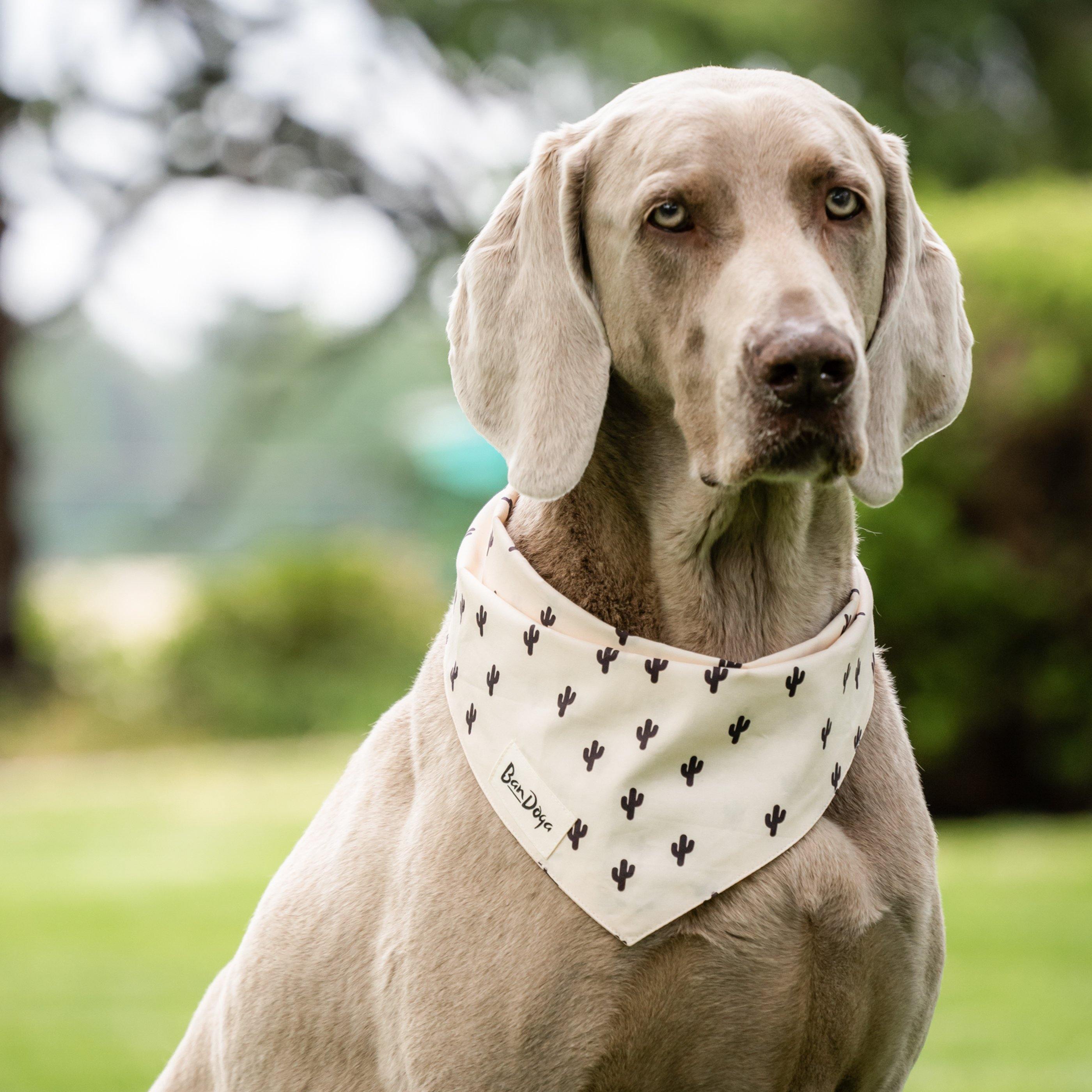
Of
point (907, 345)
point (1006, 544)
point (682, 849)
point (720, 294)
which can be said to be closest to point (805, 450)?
point (720, 294)

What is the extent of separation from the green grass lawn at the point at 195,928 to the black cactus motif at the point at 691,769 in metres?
2.98

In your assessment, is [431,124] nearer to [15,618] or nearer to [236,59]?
[236,59]

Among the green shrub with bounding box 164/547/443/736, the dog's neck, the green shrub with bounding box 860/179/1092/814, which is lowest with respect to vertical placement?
the green shrub with bounding box 164/547/443/736

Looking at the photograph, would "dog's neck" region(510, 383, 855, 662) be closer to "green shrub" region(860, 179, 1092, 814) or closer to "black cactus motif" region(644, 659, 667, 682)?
"black cactus motif" region(644, 659, 667, 682)

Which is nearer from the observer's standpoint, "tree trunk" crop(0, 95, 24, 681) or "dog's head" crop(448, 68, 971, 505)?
"dog's head" crop(448, 68, 971, 505)

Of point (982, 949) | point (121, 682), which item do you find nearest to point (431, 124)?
point (121, 682)

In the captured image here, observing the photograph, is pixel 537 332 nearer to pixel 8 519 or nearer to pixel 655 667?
pixel 655 667

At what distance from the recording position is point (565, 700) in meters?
2.36

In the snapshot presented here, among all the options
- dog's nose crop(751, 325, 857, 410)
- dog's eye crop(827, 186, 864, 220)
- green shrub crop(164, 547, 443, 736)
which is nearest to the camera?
dog's nose crop(751, 325, 857, 410)

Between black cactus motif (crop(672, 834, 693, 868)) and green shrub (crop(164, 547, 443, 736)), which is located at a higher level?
black cactus motif (crop(672, 834, 693, 868))

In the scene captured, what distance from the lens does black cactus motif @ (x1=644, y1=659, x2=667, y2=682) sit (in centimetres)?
232

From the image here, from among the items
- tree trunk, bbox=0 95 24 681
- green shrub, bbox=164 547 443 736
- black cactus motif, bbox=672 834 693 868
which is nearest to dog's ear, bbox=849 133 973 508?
black cactus motif, bbox=672 834 693 868

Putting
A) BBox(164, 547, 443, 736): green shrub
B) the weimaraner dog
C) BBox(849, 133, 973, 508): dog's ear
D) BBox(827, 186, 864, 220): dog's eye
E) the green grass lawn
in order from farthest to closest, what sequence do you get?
BBox(164, 547, 443, 736): green shrub → the green grass lawn → BBox(849, 133, 973, 508): dog's ear → BBox(827, 186, 864, 220): dog's eye → the weimaraner dog

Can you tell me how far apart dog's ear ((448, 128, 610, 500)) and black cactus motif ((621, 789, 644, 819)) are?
0.48 metres
